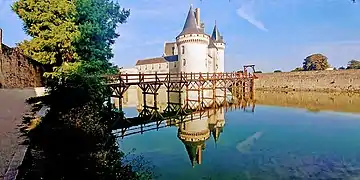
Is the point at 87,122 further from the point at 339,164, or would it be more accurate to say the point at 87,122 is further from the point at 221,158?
the point at 339,164

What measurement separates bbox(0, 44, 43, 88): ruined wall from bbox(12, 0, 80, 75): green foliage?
62cm

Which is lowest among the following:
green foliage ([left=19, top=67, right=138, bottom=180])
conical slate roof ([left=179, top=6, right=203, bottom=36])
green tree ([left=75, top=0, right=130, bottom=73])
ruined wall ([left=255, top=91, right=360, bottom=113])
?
ruined wall ([left=255, top=91, right=360, bottom=113])

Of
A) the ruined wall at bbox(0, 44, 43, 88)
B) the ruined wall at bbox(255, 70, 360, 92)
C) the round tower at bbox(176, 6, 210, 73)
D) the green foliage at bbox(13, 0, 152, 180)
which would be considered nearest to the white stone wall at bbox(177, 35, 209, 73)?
the round tower at bbox(176, 6, 210, 73)

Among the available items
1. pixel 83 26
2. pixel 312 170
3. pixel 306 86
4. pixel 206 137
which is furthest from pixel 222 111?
pixel 306 86

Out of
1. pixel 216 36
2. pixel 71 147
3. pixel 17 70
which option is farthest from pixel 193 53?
pixel 71 147

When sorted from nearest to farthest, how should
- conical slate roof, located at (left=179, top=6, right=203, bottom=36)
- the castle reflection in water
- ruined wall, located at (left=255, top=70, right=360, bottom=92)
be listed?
the castle reflection in water < conical slate roof, located at (left=179, top=6, right=203, bottom=36) < ruined wall, located at (left=255, top=70, right=360, bottom=92)

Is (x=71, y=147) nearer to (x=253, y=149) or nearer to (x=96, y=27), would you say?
(x=253, y=149)

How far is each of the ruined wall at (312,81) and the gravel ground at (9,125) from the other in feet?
113

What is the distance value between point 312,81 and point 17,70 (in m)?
34.2

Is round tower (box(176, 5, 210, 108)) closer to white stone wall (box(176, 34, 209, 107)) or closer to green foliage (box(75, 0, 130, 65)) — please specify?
white stone wall (box(176, 34, 209, 107))

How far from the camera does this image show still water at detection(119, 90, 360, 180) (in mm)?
6746

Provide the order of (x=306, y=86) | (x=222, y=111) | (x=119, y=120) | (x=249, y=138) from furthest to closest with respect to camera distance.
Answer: (x=306, y=86) → (x=222, y=111) → (x=119, y=120) → (x=249, y=138)

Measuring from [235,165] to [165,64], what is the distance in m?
34.8

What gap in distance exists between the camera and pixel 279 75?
40.6 m
